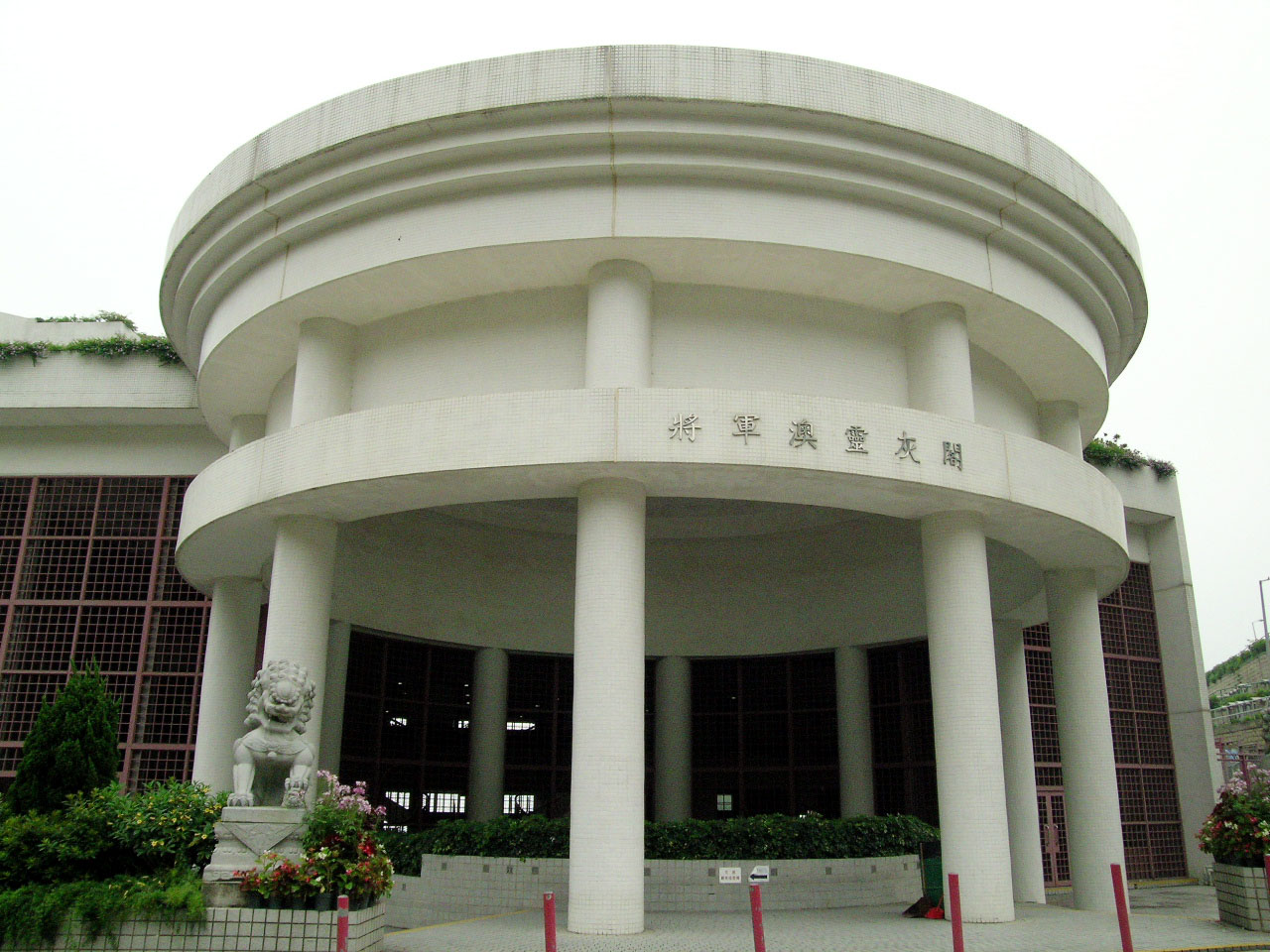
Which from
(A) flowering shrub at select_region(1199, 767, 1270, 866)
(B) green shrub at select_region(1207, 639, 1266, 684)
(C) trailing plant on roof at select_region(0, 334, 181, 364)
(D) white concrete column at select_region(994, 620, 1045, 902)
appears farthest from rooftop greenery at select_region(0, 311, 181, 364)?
(B) green shrub at select_region(1207, 639, 1266, 684)

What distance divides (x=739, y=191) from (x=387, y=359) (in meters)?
6.55

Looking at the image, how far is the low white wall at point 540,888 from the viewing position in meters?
17.4

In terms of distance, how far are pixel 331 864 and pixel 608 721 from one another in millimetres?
4068

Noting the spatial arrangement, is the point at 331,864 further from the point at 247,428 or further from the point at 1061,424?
the point at 1061,424

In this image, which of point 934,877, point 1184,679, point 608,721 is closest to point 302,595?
point 608,721

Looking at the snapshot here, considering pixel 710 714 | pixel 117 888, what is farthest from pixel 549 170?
pixel 710 714

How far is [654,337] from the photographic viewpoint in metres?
17.3

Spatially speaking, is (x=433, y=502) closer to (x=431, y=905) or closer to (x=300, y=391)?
(x=300, y=391)

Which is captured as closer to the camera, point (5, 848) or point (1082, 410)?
point (5, 848)

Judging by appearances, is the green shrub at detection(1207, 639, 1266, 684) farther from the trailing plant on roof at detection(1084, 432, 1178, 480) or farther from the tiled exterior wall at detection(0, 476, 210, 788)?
the tiled exterior wall at detection(0, 476, 210, 788)

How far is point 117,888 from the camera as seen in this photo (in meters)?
12.8

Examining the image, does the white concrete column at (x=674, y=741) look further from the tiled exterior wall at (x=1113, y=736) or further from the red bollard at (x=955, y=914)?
the red bollard at (x=955, y=914)

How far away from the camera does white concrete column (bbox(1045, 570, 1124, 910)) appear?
19734 millimetres

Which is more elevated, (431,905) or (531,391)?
(531,391)
